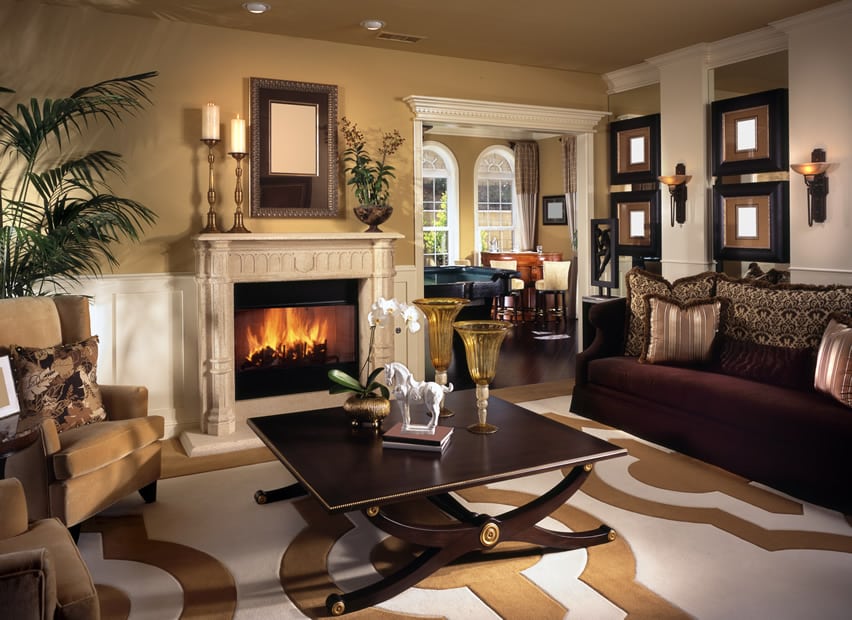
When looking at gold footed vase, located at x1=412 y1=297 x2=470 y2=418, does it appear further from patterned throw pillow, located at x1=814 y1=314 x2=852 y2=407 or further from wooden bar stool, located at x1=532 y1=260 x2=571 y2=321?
wooden bar stool, located at x1=532 y1=260 x2=571 y2=321

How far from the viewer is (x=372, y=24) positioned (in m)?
4.66

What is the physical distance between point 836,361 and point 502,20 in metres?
2.86

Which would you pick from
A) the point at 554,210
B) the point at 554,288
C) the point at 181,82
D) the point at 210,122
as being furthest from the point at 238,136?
the point at 554,210

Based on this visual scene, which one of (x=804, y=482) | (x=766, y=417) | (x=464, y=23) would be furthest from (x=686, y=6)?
(x=804, y=482)

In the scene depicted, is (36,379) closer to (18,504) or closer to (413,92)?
(18,504)

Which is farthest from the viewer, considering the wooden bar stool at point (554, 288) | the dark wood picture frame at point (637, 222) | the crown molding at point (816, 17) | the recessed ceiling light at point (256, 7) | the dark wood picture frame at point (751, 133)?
the wooden bar stool at point (554, 288)

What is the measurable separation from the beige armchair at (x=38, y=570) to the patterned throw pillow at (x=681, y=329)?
3.35m

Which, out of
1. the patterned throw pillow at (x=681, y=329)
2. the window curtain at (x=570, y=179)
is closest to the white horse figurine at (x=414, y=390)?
the patterned throw pillow at (x=681, y=329)

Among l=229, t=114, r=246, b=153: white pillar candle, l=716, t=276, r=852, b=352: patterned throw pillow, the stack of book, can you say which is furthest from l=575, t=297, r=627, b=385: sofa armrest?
l=229, t=114, r=246, b=153: white pillar candle

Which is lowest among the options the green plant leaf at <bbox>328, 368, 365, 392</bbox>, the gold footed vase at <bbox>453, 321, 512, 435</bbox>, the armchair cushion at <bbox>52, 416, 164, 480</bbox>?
the armchair cushion at <bbox>52, 416, 164, 480</bbox>

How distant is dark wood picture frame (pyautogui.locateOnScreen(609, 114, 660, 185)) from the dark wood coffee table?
3659mm

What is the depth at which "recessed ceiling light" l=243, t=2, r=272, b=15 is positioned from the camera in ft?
13.9

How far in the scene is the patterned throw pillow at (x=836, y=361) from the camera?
3.28 m

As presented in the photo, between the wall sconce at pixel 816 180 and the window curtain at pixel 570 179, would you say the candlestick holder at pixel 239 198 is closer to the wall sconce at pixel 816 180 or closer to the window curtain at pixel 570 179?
the wall sconce at pixel 816 180
